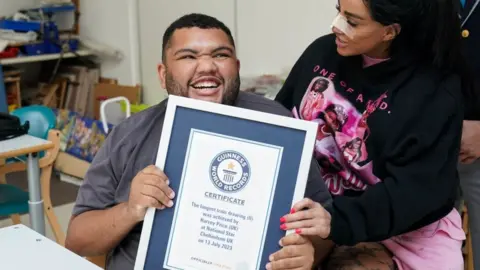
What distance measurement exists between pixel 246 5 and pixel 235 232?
2950 millimetres

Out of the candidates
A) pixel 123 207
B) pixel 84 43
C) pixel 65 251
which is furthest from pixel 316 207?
pixel 84 43

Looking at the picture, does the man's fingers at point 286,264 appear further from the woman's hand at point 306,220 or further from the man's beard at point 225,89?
the man's beard at point 225,89

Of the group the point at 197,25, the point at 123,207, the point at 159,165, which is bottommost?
the point at 123,207

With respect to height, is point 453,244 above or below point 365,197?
below

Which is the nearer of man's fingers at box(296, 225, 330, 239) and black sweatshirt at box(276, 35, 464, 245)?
man's fingers at box(296, 225, 330, 239)

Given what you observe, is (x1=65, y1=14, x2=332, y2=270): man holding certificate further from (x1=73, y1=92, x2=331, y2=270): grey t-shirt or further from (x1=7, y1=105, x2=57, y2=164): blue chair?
(x1=7, y1=105, x2=57, y2=164): blue chair

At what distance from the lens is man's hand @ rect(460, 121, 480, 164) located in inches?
73.3

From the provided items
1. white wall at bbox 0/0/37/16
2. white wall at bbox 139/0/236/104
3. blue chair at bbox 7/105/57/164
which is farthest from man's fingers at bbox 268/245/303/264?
white wall at bbox 0/0/37/16

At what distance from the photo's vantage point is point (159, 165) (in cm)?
140

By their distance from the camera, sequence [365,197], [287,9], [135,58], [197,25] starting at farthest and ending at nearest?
[135,58] → [287,9] → [197,25] → [365,197]

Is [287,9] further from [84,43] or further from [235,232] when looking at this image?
[235,232]

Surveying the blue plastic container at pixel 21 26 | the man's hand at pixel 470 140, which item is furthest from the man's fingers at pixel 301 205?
the blue plastic container at pixel 21 26

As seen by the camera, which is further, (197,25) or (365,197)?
(197,25)

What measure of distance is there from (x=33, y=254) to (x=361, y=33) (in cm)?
99
